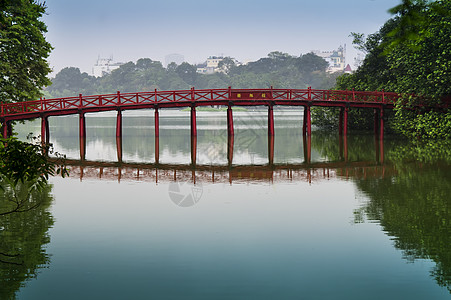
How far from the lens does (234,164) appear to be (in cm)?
2417

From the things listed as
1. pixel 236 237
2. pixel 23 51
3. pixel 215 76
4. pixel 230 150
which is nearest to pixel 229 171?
pixel 230 150

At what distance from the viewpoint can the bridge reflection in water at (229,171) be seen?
1973cm

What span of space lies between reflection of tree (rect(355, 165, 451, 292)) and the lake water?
3cm

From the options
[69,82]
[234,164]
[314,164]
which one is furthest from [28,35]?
[69,82]

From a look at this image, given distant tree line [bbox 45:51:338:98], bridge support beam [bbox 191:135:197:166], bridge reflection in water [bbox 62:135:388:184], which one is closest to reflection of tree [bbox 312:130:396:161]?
bridge reflection in water [bbox 62:135:388:184]

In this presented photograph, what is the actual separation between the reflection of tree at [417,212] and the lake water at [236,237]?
1.2 inches

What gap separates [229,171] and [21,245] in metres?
12.3

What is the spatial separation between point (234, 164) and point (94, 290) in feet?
53.9

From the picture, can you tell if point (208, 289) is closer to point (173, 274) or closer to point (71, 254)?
point (173, 274)

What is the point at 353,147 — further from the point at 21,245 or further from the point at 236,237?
the point at 21,245

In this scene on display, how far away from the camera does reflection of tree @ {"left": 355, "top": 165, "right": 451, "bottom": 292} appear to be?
31.1 ft

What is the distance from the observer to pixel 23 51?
102ft

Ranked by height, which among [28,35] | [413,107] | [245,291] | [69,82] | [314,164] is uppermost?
[69,82]

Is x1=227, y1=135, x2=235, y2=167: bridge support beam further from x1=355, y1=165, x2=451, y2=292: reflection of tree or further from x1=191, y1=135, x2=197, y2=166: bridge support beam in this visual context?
x1=355, y1=165, x2=451, y2=292: reflection of tree
